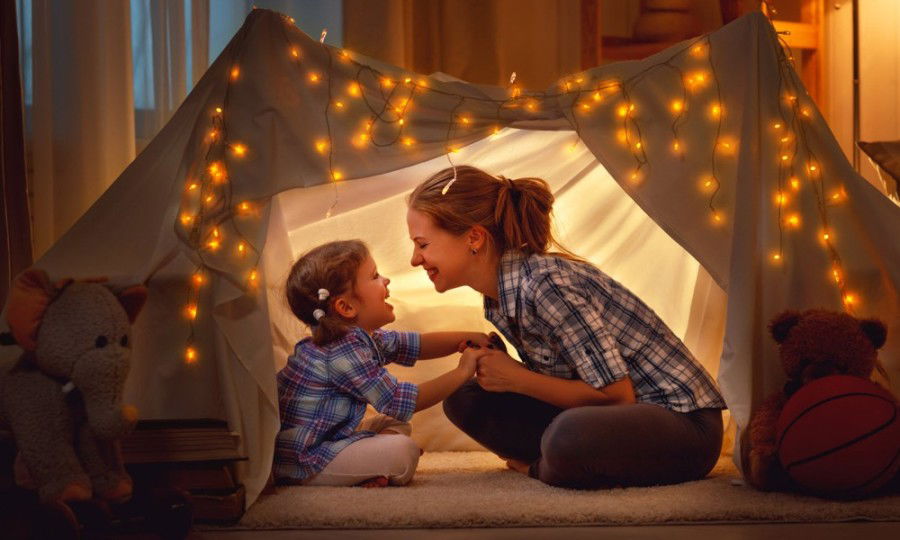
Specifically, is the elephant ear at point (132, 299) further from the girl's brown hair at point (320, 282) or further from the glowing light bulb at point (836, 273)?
the glowing light bulb at point (836, 273)

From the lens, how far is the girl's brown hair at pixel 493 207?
2211mm

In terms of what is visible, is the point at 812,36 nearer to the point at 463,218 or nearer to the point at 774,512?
the point at 463,218

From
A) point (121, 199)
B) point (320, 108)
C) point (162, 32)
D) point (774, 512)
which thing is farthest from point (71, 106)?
point (774, 512)

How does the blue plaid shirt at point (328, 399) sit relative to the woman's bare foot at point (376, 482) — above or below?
above

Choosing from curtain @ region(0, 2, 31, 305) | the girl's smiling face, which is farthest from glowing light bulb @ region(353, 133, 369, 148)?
curtain @ region(0, 2, 31, 305)

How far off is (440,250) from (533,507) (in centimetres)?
58

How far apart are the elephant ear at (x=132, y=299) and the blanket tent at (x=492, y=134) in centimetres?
21

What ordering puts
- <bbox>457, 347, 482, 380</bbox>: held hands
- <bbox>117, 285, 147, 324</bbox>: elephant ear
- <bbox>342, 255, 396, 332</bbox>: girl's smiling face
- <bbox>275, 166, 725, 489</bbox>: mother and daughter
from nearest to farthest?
<bbox>117, 285, 147, 324</bbox>: elephant ear
<bbox>275, 166, 725, 489</bbox>: mother and daughter
<bbox>457, 347, 482, 380</bbox>: held hands
<bbox>342, 255, 396, 332</bbox>: girl's smiling face

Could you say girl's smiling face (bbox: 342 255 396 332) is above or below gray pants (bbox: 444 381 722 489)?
above

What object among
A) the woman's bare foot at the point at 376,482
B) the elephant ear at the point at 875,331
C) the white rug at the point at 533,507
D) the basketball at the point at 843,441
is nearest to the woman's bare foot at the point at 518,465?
the white rug at the point at 533,507

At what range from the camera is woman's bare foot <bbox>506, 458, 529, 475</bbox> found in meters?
2.27

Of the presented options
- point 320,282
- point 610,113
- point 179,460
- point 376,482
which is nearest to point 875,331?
point 610,113

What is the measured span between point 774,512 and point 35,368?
1.18 m

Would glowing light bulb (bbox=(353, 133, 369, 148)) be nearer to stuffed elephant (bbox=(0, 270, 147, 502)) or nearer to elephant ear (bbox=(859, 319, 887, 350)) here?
stuffed elephant (bbox=(0, 270, 147, 502))
